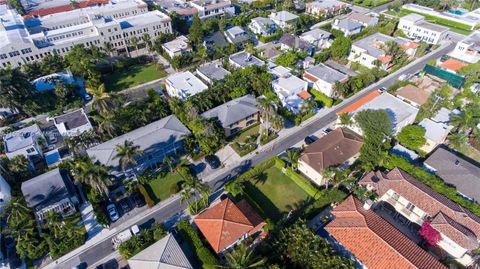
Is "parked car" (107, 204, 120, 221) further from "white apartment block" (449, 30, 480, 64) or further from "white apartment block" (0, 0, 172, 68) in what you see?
"white apartment block" (449, 30, 480, 64)

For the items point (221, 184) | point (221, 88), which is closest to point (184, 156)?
point (221, 184)

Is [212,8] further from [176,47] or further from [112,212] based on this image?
[112,212]

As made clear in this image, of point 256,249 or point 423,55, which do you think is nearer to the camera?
point 256,249

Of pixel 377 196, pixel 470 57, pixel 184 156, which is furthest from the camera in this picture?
pixel 470 57

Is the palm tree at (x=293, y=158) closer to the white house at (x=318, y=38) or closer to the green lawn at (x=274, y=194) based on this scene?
the green lawn at (x=274, y=194)

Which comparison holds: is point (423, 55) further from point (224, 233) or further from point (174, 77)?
point (224, 233)

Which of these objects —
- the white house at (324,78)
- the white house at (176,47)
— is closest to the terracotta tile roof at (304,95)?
the white house at (324,78)
